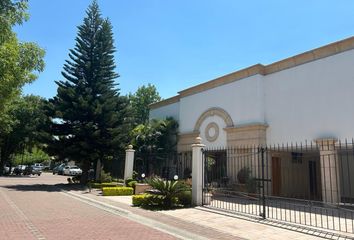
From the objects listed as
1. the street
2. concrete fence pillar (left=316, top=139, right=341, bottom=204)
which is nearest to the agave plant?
the street

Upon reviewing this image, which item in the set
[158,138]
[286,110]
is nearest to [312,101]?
[286,110]

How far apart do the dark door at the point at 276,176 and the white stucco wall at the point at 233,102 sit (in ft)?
9.81

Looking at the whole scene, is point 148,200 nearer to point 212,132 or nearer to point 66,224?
point 66,224

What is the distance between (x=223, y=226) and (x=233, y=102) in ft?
40.0

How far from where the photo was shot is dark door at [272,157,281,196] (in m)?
20.2

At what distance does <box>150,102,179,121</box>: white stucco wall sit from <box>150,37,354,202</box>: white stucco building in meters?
1.34

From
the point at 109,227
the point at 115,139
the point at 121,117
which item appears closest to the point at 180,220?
the point at 109,227

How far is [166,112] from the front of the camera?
28516 mm

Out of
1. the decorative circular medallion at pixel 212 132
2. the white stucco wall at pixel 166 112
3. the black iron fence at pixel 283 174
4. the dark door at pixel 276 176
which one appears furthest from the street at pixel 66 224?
the white stucco wall at pixel 166 112

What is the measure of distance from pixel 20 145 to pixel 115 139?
24935 millimetres

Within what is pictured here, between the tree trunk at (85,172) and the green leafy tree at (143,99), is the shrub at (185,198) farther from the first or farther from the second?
the green leafy tree at (143,99)

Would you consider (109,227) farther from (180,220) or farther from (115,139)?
(115,139)

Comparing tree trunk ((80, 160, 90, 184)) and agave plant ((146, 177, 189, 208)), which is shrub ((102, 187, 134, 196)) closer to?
agave plant ((146, 177, 189, 208))

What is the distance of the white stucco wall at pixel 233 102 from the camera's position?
65.0 ft
